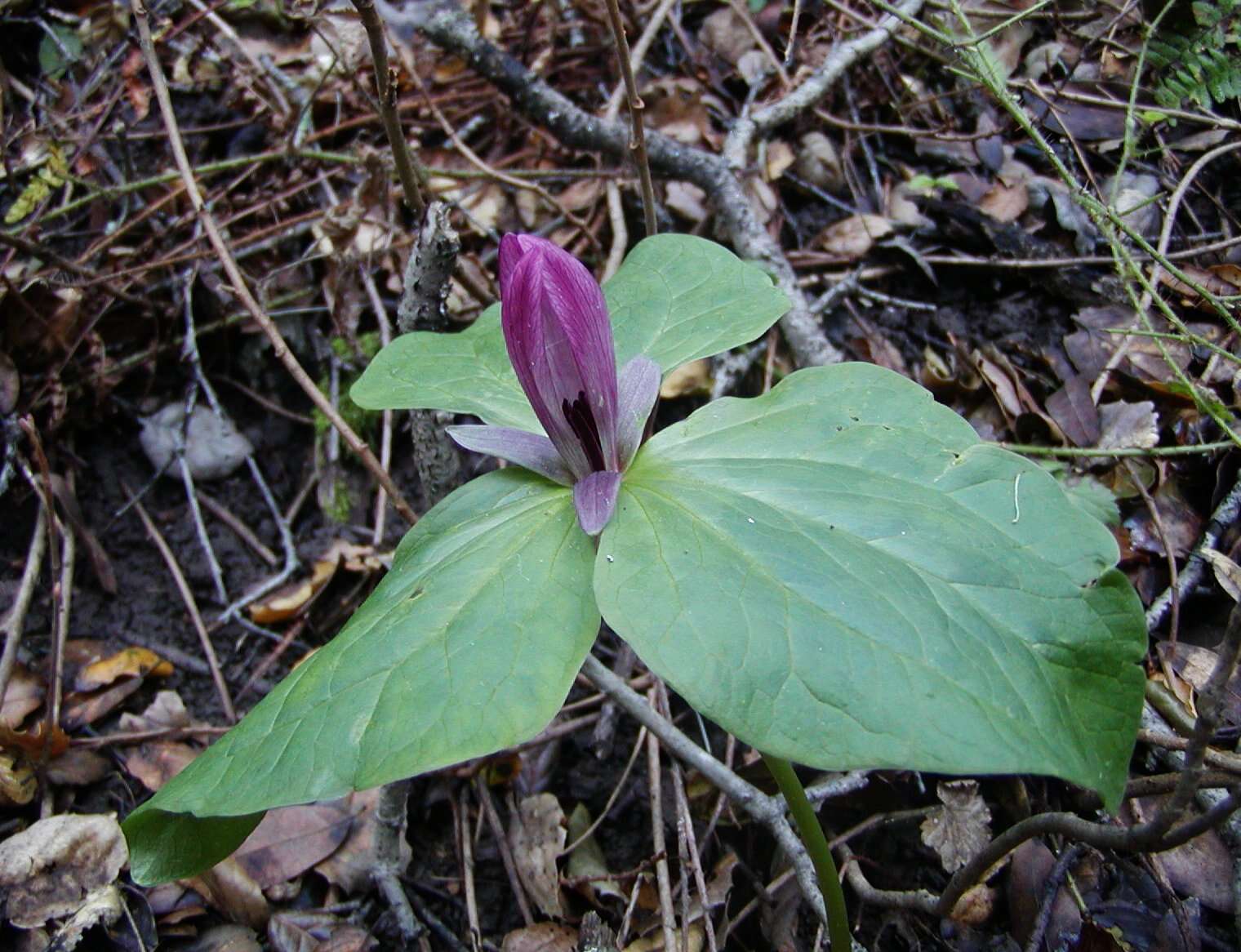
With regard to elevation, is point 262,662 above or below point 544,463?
below

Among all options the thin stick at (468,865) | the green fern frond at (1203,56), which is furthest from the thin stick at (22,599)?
the green fern frond at (1203,56)

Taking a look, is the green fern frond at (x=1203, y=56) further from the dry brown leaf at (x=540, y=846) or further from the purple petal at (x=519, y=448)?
the dry brown leaf at (x=540, y=846)

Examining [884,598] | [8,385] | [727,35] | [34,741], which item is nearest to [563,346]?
[884,598]

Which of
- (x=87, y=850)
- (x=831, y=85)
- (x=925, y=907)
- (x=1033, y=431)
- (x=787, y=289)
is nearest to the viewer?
(x=925, y=907)

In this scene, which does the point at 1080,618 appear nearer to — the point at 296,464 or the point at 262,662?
the point at 262,662

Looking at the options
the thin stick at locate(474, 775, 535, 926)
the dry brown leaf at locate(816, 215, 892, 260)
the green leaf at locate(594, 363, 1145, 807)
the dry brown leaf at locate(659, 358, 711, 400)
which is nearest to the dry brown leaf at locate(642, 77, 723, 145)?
the dry brown leaf at locate(816, 215, 892, 260)

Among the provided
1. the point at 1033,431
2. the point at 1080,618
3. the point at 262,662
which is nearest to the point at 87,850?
the point at 262,662

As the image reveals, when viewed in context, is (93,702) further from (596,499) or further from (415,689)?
(596,499)
